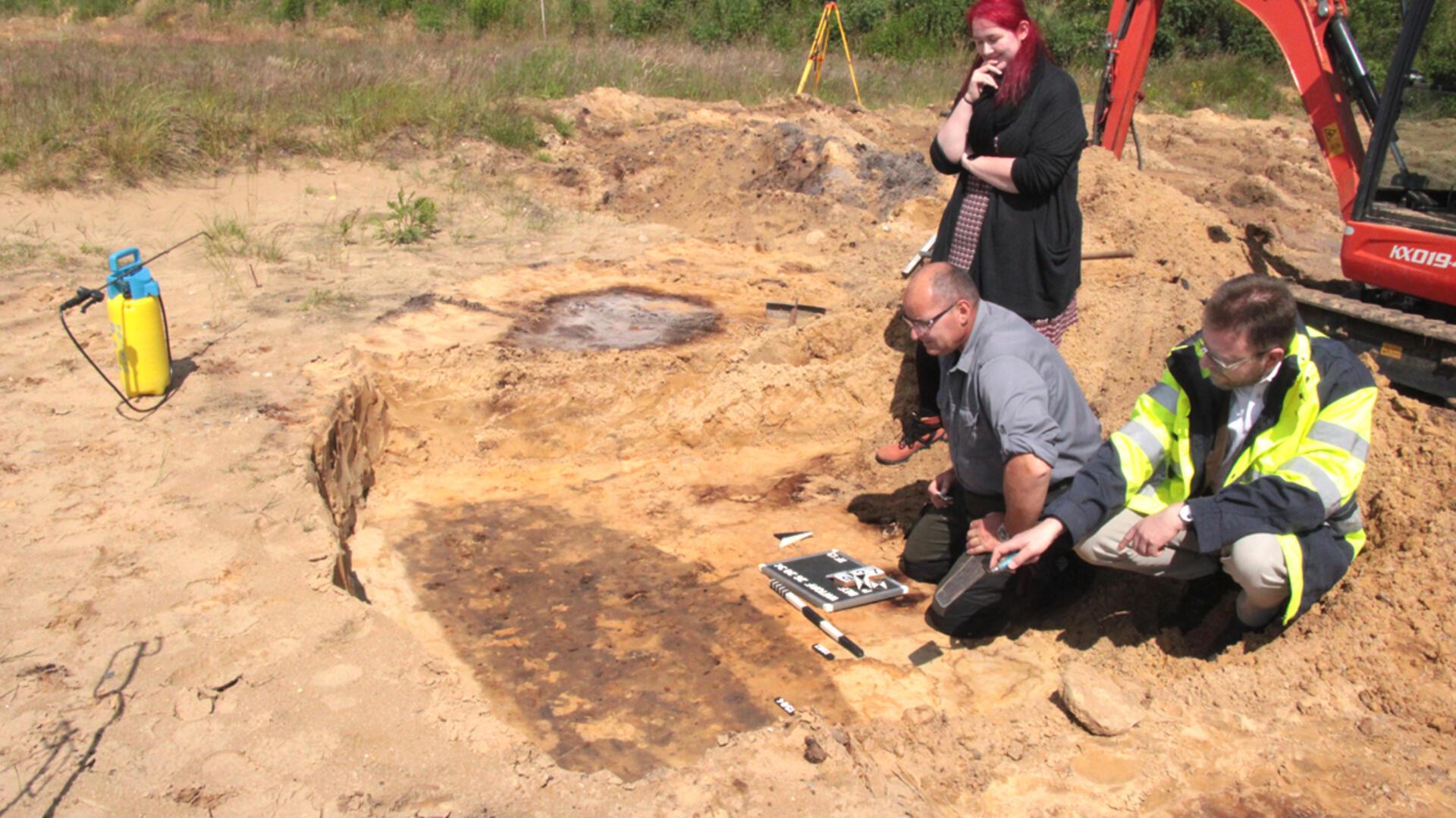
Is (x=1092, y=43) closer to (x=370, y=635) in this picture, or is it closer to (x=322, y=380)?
(x=322, y=380)

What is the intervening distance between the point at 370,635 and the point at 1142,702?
2.44 metres

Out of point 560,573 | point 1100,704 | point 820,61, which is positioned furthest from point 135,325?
point 820,61

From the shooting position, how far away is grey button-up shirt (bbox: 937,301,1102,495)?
342cm

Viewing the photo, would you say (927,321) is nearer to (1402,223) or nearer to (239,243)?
(1402,223)

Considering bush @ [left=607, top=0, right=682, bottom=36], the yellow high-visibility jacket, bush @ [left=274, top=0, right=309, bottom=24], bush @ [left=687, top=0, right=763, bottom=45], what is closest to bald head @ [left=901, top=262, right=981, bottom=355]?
the yellow high-visibility jacket

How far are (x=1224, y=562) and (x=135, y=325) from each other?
4449 millimetres

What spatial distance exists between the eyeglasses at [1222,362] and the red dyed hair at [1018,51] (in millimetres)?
1631

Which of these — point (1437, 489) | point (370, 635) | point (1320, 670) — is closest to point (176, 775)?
point (370, 635)

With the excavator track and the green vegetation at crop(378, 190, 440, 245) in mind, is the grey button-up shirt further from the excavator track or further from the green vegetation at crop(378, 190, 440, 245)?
the green vegetation at crop(378, 190, 440, 245)

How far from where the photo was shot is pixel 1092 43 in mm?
18844

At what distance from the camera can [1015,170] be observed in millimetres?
4316

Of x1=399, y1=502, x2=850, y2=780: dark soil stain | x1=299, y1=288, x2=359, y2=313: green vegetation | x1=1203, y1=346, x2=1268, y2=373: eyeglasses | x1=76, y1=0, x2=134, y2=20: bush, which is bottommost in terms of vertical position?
x1=399, y1=502, x2=850, y2=780: dark soil stain

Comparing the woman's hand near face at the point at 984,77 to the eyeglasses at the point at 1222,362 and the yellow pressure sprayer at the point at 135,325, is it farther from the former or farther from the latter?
the yellow pressure sprayer at the point at 135,325

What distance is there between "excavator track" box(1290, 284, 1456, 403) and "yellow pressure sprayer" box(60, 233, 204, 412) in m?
5.86
